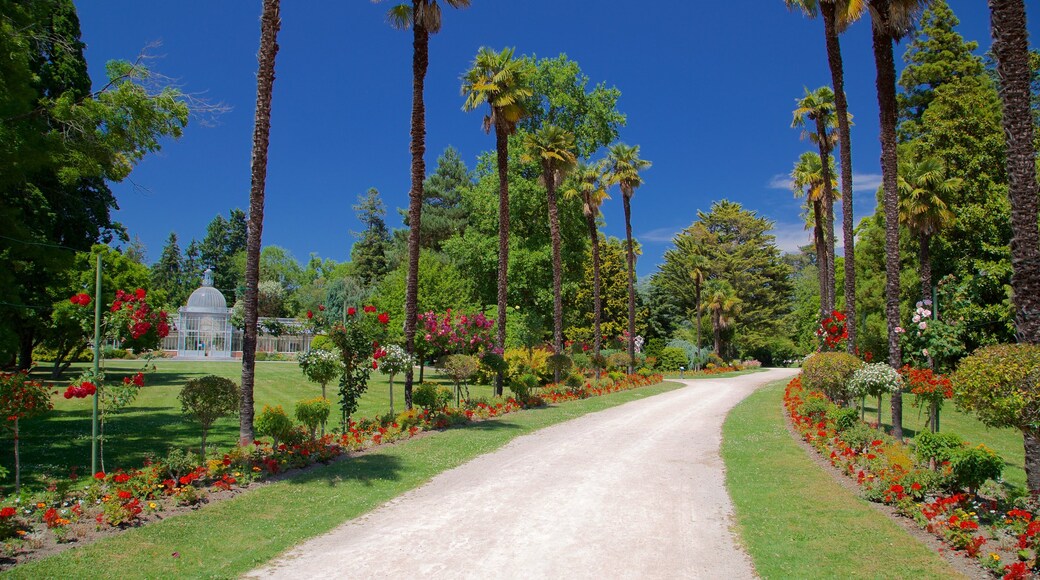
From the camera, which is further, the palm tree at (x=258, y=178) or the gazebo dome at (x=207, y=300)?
the gazebo dome at (x=207, y=300)

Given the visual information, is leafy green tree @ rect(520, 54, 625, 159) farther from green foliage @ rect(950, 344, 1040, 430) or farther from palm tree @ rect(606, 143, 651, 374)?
green foliage @ rect(950, 344, 1040, 430)

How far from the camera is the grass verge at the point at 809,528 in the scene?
6.32 meters

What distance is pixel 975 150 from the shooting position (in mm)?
27062

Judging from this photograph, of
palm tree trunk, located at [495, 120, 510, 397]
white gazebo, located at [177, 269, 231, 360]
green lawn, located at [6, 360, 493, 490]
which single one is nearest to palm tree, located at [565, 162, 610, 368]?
green lawn, located at [6, 360, 493, 490]

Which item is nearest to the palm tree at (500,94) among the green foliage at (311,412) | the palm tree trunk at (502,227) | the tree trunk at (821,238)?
the palm tree trunk at (502,227)

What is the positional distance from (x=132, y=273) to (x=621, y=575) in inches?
1237

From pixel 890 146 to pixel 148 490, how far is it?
56.4ft

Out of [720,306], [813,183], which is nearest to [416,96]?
[813,183]

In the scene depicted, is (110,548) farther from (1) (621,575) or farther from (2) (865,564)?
(2) (865,564)

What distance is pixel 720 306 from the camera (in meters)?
54.5

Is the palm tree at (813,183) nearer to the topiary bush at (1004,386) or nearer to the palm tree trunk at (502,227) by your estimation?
the palm tree trunk at (502,227)

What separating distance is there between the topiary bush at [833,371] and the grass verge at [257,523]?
9.74 m

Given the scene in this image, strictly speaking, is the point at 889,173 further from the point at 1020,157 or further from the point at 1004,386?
the point at 1004,386

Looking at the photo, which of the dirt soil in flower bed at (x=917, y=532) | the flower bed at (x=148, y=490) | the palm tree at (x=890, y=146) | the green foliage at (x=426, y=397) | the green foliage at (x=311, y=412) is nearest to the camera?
the dirt soil in flower bed at (x=917, y=532)
